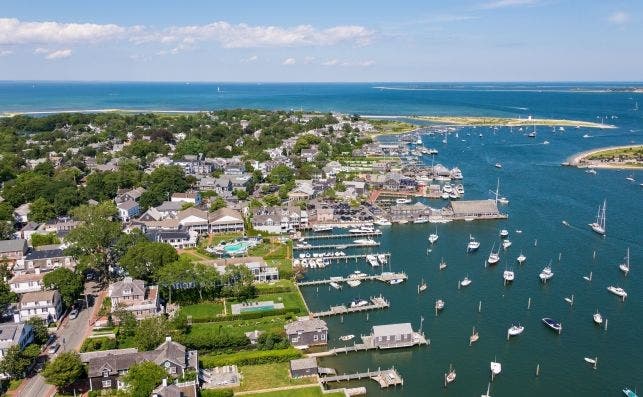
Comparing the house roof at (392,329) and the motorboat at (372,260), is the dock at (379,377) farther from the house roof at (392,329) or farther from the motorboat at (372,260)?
the motorboat at (372,260)

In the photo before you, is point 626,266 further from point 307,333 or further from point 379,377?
point 307,333

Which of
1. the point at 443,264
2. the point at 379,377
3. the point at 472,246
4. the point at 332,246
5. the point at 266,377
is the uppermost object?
the point at 472,246

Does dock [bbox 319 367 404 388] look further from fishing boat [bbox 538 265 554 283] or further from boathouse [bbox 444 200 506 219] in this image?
boathouse [bbox 444 200 506 219]

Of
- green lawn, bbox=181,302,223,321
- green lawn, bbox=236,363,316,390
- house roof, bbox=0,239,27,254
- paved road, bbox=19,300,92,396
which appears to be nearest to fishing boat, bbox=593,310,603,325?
green lawn, bbox=236,363,316,390

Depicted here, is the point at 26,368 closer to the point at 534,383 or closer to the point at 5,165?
the point at 534,383

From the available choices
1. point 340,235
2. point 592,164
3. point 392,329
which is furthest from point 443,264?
point 592,164

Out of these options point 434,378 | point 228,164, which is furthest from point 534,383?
point 228,164
